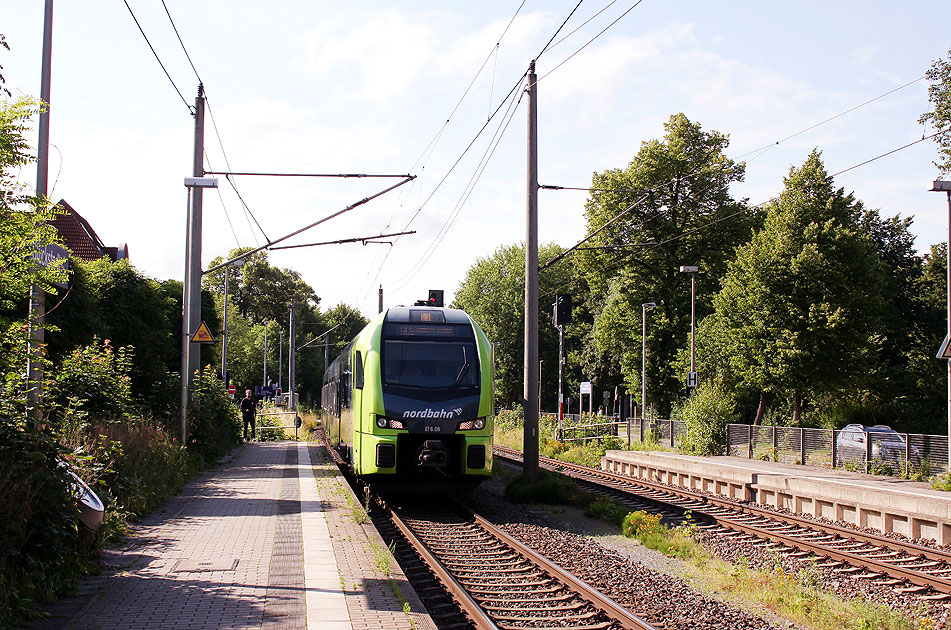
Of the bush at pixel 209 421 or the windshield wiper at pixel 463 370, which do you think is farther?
the bush at pixel 209 421

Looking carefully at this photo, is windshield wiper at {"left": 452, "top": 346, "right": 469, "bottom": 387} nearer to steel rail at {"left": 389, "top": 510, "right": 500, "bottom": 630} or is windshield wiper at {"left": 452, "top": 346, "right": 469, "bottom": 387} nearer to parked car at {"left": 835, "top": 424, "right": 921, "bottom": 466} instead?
steel rail at {"left": 389, "top": 510, "right": 500, "bottom": 630}

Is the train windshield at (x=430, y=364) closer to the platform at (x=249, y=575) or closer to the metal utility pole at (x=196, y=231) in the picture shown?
the platform at (x=249, y=575)

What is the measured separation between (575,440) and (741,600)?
2647 centimetres

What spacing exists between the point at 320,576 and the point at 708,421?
963 inches

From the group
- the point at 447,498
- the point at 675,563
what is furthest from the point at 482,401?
the point at 675,563

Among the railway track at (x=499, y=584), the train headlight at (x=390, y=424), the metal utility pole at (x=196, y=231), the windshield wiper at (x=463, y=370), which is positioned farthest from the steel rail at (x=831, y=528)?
the metal utility pole at (x=196, y=231)

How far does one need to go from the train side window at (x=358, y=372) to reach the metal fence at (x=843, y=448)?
15110mm

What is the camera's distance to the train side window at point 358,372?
14.9 meters

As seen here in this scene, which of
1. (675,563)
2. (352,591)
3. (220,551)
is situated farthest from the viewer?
(675,563)

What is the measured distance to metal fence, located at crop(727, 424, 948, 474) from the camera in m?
22.5

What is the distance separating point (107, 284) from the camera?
72.9 ft

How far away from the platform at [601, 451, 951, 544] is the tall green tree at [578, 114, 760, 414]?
19696 mm

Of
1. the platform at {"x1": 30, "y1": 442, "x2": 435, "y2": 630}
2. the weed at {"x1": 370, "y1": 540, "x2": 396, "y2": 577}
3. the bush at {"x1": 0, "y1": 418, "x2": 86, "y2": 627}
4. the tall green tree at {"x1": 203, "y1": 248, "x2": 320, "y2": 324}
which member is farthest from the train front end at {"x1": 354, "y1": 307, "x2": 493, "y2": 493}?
the tall green tree at {"x1": 203, "y1": 248, "x2": 320, "y2": 324}

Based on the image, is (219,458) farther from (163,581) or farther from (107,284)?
(163,581)
